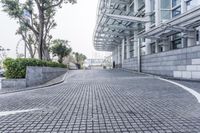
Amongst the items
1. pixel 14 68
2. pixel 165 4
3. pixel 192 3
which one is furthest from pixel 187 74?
pixel 14 68

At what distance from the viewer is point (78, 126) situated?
4.59 m

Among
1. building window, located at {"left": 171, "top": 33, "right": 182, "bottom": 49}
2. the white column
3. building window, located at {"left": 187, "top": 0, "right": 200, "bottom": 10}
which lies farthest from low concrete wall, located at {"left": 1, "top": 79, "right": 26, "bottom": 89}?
the white column

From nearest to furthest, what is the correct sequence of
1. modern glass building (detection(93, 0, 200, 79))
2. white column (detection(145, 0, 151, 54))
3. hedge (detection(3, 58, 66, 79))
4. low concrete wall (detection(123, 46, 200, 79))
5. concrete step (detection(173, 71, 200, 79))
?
hedge (detection(3, 58, 66, 79)), concrete step (detection(173, 71, 200, 79)), low concrete wall (detection(123, 46, 200, 79)), modern glass building (detection(93, 0, 200, 79)), white column (detection(145, 0, 151, 54))

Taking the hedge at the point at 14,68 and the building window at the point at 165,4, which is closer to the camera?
the hedge at the point at 14,68

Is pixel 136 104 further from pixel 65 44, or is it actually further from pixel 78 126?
pixel 65 44

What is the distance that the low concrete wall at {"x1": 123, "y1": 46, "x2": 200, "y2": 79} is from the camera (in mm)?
13703

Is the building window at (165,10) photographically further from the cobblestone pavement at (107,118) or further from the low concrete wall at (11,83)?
the cobblestone pavement at (107,118)

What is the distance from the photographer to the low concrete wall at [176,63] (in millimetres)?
13703

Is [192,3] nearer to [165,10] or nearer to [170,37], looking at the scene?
[170,37]

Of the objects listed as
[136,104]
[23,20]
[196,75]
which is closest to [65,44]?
[23,20]

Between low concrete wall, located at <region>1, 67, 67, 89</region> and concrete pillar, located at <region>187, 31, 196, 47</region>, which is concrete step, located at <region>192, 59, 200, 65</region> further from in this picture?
low concrete wall, located at <region>1, 67, 67, 89</region>

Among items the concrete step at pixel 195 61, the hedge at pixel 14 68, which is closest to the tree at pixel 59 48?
the hedge at pixel 14 68

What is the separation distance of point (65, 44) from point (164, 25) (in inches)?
1040

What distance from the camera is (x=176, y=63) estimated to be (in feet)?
52.6
